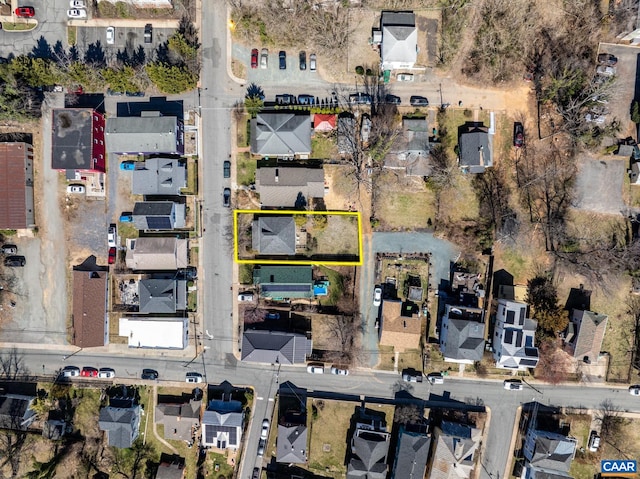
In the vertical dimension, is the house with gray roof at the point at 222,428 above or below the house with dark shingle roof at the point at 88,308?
below

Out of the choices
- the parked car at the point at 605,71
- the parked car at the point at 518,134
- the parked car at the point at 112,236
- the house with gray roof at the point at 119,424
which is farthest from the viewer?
the parked car at the point at 112,236

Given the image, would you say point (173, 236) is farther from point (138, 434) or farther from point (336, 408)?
point (336, 408)

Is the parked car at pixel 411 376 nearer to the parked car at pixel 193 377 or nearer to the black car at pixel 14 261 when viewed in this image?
the parked car at pixel 193 377

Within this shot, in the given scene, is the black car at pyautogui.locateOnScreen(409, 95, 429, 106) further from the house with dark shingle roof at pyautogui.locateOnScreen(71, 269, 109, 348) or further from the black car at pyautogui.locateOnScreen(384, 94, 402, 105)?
the house with dark shingle roof at pyautogui.locateOnScreen(71, 269, 109, 348)

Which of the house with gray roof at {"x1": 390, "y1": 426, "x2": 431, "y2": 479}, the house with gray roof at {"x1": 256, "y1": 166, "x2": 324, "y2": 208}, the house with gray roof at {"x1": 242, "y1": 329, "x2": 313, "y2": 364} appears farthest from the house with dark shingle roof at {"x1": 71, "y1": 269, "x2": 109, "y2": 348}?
the house with gray roof at {"x1": 390, "y1": 426, "x2": 431, "y2": 479}

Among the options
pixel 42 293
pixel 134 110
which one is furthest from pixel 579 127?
pixel 42 293

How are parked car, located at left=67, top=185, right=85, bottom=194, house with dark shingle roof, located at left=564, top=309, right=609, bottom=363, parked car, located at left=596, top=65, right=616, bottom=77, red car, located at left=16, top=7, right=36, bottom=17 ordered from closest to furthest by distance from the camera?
parked car, located at left=596, top=65, right=616, bottom=77 < house with dark shingle roof, located at left=564, top=309, right=609, bottom=363 < red car, located at left=16, top=7, right=36, bottom=17 < parked car, located at left=67, top=185, right=85, bottom=194

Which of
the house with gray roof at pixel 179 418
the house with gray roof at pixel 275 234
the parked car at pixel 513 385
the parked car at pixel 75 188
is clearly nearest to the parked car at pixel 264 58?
the house with gray roof at pixel 275 234

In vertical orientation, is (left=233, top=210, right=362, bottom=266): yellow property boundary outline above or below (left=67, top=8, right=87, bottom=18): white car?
below

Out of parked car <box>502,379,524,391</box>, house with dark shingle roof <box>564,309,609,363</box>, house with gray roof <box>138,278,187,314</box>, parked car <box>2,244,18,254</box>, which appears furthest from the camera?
parked car <box>2,244,18,254</box>
